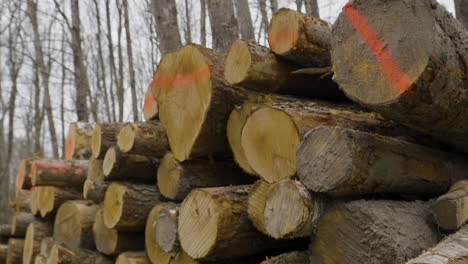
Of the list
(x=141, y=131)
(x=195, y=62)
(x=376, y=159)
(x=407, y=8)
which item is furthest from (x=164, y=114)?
(x=407, y=8)

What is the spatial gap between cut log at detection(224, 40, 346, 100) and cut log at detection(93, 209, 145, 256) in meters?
1.65

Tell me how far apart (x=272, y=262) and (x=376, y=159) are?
0.73 meters

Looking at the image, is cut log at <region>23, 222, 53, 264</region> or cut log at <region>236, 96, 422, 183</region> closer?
cut log at <region>236, 96, 422, 183</region>

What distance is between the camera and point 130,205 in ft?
11.1

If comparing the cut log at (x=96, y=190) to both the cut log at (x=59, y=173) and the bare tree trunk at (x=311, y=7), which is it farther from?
the bare tree trunk at (x=311, y=7)

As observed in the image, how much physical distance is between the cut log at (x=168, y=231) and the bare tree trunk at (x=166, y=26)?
117 inches

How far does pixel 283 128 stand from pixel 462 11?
3538 millimetres

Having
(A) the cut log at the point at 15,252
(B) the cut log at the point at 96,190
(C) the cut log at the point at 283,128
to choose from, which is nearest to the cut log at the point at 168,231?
(C) the cut log at the point at 283,128

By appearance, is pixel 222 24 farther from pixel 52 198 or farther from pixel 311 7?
pixel 311 7

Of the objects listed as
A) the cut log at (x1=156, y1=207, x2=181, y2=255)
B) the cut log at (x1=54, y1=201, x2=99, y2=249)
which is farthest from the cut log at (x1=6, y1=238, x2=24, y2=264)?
the cut log at (x1=156, y1=207, x2=181, y2=255)

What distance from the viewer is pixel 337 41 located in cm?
207

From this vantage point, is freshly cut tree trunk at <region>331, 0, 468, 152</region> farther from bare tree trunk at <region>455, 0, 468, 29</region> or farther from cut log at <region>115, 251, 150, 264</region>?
bare tree trunk at <region>455, 0, 468, 29</region>

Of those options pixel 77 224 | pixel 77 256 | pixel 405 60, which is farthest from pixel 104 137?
pixel 405 60

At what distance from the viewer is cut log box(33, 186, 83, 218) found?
191 inches
